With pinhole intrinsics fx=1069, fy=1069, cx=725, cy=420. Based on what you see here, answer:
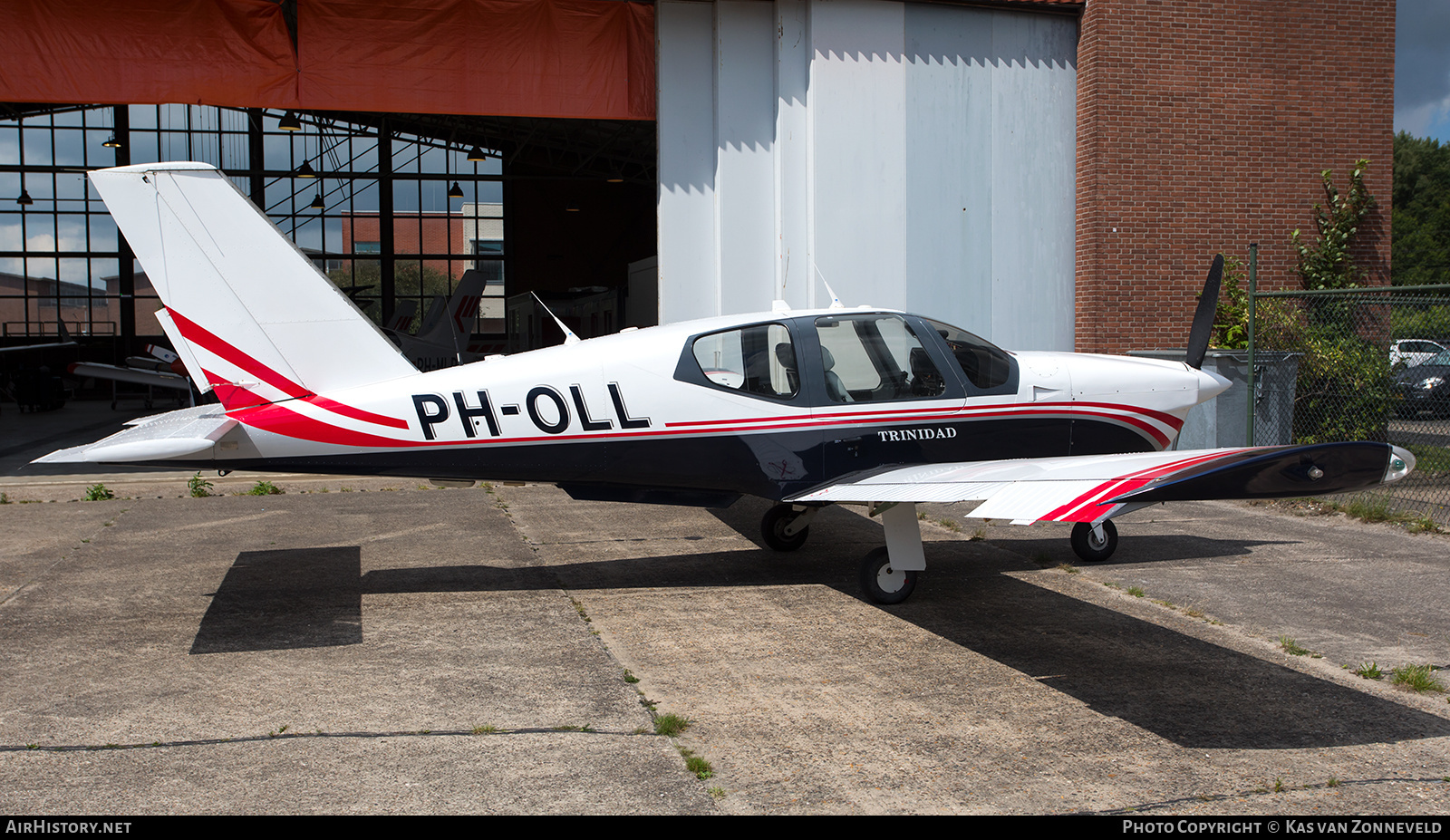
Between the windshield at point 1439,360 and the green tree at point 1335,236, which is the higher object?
the green tree at point 1335,236

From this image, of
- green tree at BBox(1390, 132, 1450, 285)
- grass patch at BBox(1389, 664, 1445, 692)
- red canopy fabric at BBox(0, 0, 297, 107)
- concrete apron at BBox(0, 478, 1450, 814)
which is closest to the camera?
concrete apron at BBox(0, 478, 1450, 814)

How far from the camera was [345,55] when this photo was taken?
12.5 m

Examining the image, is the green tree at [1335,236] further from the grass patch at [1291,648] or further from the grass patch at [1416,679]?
the grass patch at [1416,679]

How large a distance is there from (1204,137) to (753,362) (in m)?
9.48

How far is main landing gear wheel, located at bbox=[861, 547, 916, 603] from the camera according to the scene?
22.8 ft

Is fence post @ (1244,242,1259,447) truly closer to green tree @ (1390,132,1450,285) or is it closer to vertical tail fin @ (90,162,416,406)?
vertical tail fin @ (90,162,416,406)

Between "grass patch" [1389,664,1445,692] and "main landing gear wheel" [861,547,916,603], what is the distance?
2.69 m

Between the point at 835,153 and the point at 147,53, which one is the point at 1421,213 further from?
the point at 147,53

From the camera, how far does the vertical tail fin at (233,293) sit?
6500 mm

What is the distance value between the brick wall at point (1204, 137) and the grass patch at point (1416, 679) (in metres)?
8.64

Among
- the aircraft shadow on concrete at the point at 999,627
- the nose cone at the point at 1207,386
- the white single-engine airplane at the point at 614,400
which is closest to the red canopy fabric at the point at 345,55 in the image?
the aircraft shadow on concrete at the point at 999,627

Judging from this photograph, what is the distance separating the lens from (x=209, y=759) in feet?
14.2

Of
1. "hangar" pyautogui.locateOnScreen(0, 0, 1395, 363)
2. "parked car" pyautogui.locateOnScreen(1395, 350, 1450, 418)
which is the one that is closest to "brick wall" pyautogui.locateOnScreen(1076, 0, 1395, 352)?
"hangar" pyautogui.locateOnScreen(0, 0, 1395, 363)

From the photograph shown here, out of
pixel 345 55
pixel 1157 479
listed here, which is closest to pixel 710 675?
pixel 1157 479
